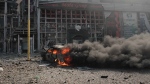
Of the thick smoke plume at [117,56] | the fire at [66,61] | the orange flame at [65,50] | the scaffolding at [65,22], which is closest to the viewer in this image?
the thick smoke plume at [117,56]

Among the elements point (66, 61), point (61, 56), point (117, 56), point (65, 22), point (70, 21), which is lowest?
point (66, 61)

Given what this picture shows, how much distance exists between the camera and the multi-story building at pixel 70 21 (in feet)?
99.2

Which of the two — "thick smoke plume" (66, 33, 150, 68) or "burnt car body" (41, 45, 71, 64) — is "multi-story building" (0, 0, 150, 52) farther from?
"thick smoke plume" (66, 33, 150, 68)

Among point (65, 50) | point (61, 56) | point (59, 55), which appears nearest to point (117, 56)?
point (65, 50)

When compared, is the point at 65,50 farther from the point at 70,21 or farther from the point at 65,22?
the point at 70,21

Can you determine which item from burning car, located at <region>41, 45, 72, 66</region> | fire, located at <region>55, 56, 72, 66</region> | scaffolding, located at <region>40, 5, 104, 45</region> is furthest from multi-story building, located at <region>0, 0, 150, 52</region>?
fire, located at <region>55, 56, 72, 66</region>

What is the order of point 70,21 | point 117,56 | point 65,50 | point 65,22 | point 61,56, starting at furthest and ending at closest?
point 70,21 < point 65,22 < point 65,50 < point 61,56 < point 117,56

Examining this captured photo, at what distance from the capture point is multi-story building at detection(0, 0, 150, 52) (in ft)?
99.2

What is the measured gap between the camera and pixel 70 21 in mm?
31438

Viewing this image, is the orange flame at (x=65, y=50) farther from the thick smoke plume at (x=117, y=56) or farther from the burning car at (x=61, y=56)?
the thick smoke plume at (x=117, y=56)

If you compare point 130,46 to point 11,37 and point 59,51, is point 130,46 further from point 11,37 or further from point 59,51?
point 11,37

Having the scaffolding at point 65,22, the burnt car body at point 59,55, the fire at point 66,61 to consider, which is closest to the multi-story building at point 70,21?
the scaffolding at point 65,22

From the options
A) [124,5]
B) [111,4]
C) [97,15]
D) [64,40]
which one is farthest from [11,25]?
[124,5]

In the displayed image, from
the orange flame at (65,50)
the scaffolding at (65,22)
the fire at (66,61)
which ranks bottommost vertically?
the fire at (66,61)
